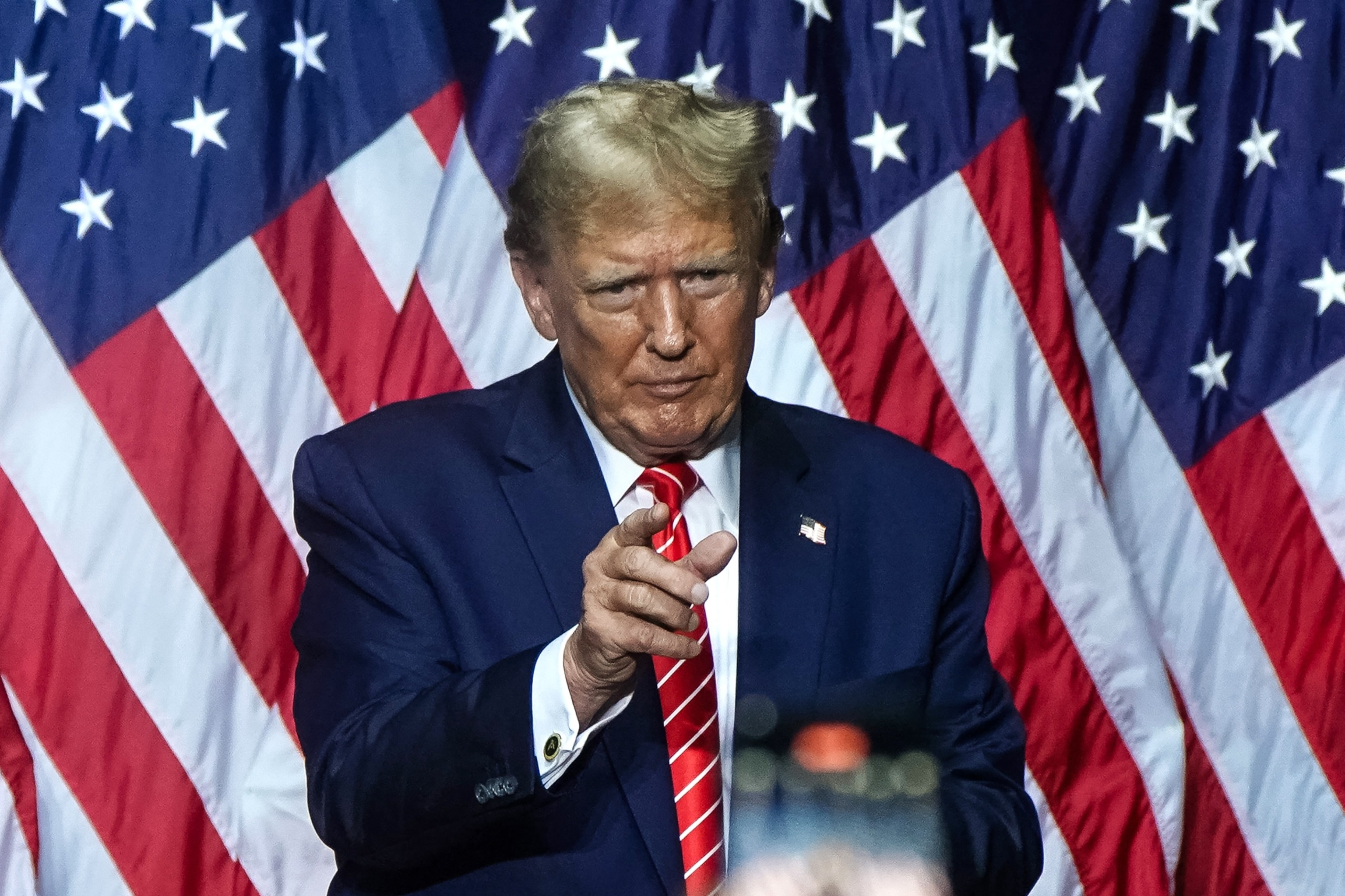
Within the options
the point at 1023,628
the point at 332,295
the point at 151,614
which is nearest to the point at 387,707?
the point at 151,614

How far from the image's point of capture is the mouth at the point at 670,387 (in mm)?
1804

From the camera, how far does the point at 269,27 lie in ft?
10.00

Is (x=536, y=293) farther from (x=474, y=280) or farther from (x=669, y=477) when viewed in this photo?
(x=474, y=280)

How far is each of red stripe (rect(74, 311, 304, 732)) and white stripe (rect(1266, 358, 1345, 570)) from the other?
2100mm

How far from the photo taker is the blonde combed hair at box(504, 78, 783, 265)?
1744 mm

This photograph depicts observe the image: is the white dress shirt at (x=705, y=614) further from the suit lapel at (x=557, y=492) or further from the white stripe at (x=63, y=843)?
the white stripe at (x=63, y=843)

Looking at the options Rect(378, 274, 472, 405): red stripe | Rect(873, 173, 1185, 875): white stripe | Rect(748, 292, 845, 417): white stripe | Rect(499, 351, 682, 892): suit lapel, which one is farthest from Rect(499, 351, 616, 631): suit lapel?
Rect(873, 173, 1185, 875): white stripe

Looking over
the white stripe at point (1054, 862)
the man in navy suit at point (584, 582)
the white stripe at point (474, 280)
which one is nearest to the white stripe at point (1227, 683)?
the white stripe at point (1054, 862)

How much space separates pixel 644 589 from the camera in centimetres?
133

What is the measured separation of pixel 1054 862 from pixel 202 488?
1906 millimetres

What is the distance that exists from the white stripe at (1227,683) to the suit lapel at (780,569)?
62.6 inches

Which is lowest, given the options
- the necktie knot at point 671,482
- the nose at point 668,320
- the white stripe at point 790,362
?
the white stripe at point 790,362

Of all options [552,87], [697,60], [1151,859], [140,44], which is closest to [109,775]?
[140,44]

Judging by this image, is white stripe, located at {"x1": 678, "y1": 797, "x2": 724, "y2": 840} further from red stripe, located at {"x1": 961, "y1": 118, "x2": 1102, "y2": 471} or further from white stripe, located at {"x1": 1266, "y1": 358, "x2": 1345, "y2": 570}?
white stripe, located at {"x1": 1266, "y1": 358, "x2": 1345, "y2": 570}
